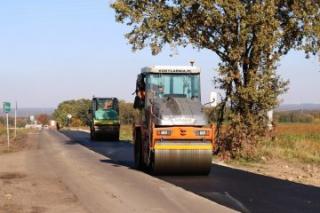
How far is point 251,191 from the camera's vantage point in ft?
47.3

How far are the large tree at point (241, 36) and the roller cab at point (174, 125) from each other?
371 centimetres

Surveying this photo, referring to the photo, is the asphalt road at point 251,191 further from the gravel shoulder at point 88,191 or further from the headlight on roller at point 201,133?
the headlight on roller at point 201,133

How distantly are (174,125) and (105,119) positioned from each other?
2592 centimetres

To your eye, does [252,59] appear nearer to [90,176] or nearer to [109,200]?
[90,176]

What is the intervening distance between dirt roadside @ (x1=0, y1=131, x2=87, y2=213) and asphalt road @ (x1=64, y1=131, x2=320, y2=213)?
3.01 m

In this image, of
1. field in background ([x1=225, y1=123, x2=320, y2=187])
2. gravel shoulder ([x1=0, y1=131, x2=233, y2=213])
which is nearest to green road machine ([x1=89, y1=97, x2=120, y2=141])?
field in background ([x1=225, y1=123, x2=320, y2=187])

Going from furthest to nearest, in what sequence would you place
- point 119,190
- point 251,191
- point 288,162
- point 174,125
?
1. point 288,162
2. point 174,125
3. point 119,190
4. point 251,191

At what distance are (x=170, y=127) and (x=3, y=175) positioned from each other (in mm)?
5441

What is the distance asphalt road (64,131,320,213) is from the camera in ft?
40.4

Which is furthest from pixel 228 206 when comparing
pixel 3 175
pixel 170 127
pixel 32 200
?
pixel 3 175

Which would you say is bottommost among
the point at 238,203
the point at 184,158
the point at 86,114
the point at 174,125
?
the point at 238,203

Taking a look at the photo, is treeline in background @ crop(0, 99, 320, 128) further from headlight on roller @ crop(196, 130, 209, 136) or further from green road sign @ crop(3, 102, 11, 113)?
headlight on roller @ crop(196, 130, 209, 136)

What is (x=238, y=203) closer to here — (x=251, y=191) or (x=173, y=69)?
(x=251, y=191)

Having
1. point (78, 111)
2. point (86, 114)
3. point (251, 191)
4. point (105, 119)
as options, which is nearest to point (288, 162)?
point (251, 191)
